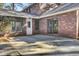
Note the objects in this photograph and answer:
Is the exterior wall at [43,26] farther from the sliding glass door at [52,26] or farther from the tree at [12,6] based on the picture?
the tree at [12,6]

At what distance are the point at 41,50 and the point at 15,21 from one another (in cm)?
73

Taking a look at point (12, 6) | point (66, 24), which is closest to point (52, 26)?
point (66, 24)

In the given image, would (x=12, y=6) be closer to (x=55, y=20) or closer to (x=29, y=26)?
(x=29, y=26)

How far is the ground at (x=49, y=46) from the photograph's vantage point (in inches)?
118

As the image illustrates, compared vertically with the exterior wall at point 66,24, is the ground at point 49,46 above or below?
below

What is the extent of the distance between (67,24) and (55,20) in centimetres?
24

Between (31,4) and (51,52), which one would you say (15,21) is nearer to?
(31,4)

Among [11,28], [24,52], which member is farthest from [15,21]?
[24,52]

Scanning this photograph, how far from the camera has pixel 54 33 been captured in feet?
10.5

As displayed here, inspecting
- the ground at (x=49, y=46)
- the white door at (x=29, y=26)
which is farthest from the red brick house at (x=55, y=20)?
the ground at (x=49, y=46)

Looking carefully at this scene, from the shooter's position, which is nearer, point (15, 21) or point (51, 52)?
point (51, 52)

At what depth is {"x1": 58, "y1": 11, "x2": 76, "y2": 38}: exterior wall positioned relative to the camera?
10.2ft

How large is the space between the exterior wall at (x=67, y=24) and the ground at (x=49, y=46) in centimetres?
13

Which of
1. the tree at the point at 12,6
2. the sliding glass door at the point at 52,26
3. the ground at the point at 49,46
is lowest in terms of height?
the ground at the point at 49,46
